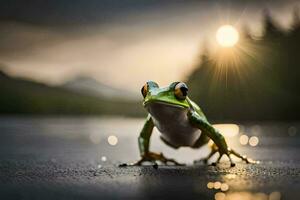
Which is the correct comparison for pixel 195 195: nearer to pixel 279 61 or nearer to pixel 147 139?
pixel 147 139

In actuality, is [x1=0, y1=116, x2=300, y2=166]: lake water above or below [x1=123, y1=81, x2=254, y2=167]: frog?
above

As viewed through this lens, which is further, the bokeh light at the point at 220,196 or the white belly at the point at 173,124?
the white belly at the point at 173,124

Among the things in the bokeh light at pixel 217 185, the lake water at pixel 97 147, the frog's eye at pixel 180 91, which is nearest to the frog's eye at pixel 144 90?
the frog's eye at pixel 180 91

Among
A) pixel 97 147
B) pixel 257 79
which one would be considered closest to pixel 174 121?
pixel 97 147

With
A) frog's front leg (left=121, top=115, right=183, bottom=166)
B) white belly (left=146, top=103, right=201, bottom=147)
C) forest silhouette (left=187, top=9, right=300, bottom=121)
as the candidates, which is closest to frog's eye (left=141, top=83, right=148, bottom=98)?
white belly (left=146, top=103, right=201, bottom=147)

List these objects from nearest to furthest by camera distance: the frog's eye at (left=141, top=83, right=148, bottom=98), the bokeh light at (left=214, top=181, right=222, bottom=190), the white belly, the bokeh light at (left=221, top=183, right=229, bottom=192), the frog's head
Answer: the bokeh light at (left=221, top=183, right=229, bottom=192) < the bokeh light at (left=214, top=181, right=222, bottom=190) < the frog's head < the white belly < the frog's eye at (left=141, top=83, right=148, bottom=98)

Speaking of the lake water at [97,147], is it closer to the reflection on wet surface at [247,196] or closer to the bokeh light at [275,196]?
the reflection on wet surface at [247,196]

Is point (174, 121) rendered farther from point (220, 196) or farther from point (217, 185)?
point (220, 196)

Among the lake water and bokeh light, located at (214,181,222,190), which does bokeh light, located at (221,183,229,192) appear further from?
the lake water
